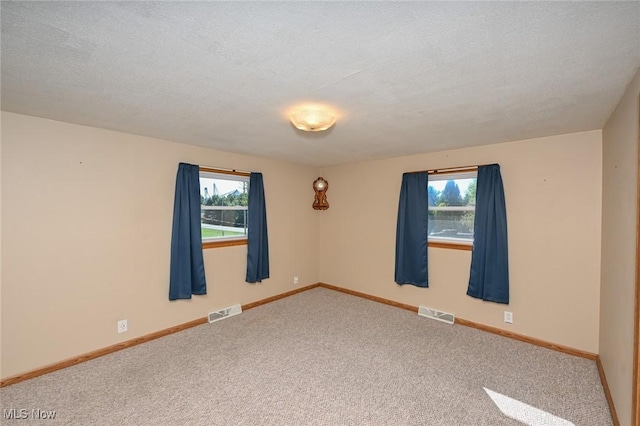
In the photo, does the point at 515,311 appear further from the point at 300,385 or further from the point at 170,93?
the point at 170,93

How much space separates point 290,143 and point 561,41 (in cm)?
253

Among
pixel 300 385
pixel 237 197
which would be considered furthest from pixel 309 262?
pixel 300 385

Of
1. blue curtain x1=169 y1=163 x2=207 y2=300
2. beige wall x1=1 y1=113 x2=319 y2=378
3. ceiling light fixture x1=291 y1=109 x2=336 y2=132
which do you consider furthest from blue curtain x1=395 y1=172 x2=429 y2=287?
blue curtain x1=169 y1=163 x2=207 y2=300

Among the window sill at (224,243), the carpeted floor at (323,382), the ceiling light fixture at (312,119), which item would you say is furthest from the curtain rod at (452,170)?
the window sill at (224,243)

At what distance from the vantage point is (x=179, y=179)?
332 centimetres

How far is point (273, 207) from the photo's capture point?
4488 mm

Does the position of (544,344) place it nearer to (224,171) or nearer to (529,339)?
(529,339)

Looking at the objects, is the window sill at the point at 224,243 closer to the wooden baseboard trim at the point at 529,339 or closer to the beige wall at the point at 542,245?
the beige wall at the point at 542,245

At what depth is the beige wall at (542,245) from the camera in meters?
2.79

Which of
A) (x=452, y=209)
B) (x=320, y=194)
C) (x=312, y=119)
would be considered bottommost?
(x=452, y=209)

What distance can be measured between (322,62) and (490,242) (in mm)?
2949

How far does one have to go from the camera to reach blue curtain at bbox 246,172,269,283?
408cm

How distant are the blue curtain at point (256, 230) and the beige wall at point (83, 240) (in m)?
0.47

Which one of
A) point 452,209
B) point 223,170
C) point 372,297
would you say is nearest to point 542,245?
point 452,209
